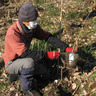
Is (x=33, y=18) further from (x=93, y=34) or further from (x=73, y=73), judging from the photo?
(x=93, y=34)

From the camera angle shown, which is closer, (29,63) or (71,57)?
(29,63)

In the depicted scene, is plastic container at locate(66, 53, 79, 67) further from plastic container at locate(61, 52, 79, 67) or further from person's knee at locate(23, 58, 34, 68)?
person's knee at locate(23, 58, 34, 68)

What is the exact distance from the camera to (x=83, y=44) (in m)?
3.46

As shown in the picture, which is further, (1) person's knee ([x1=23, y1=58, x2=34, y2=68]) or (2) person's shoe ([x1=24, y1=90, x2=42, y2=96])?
(2) person's shoe ([x1=24, y1=90, x2=42, y2=96])

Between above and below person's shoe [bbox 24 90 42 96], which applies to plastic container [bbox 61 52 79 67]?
above

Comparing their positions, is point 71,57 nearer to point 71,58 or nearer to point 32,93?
point 71,58

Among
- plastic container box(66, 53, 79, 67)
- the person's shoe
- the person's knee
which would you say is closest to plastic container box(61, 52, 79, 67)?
plastic container box(66, 53, 79, 67)

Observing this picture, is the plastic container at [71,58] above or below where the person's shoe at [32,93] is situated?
above

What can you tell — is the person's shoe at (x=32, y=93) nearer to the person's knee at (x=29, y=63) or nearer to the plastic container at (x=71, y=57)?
the person's knee at (x=29, y=63)

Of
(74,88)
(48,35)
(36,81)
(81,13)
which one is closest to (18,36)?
(48,35)

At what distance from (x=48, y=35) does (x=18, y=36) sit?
0.81m

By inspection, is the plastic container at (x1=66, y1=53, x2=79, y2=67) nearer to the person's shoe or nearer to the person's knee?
the person's knee

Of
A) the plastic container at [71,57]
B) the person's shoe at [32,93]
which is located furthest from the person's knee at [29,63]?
the plastic container at [71,57]

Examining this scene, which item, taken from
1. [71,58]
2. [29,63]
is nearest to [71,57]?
[71,58]
